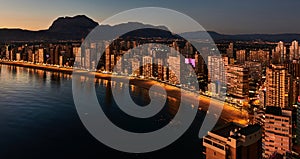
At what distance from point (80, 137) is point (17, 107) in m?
3.24

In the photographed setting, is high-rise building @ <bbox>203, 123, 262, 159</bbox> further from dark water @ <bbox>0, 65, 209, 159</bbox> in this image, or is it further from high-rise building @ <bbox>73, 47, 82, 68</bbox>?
high-rise building @ <bbox>73, 47, 82, 68</bbox>

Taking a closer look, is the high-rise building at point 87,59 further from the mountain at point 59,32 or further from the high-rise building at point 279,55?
the mountain at point 59,32

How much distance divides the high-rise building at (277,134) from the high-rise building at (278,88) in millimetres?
2421

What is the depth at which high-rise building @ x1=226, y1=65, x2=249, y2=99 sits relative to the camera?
8.23 meters

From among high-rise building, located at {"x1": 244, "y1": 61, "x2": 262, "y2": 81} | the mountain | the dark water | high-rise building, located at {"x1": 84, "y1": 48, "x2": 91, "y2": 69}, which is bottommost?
the dark water

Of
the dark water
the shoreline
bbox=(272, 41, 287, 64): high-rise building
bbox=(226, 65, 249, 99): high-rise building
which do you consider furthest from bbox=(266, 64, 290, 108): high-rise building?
bbox=(272, 41, 287, 64): high-rise building

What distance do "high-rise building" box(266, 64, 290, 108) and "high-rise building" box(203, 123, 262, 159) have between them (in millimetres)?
4709

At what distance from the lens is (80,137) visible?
5.31 metres

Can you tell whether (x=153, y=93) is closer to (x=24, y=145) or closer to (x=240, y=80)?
(x=240, y=80)

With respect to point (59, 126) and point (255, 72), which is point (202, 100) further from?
point (59, 126)

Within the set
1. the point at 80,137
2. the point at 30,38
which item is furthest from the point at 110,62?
the point at 30,38

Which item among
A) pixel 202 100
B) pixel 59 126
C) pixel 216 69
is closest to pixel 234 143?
pixel 59 126

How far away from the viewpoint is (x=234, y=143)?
2.34 m

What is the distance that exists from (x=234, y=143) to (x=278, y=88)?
5141 mm
